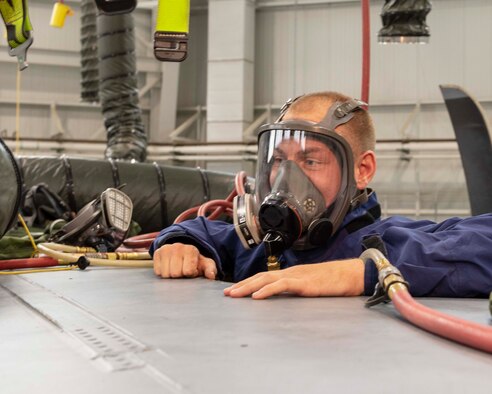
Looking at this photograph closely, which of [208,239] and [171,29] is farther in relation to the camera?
[208,239]

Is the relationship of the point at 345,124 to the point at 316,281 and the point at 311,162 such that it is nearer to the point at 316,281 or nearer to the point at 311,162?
the point at 311,162

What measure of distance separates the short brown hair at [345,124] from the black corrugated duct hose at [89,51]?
4.45 metres

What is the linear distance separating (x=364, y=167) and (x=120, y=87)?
13.7ft

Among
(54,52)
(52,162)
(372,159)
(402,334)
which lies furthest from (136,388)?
(54,52)

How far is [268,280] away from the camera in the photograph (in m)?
1.51

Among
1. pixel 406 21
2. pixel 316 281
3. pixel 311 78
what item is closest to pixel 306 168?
pixel 316 281

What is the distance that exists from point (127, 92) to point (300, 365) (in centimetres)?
512

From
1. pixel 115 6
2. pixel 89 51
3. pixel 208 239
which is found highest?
pixel 89 51

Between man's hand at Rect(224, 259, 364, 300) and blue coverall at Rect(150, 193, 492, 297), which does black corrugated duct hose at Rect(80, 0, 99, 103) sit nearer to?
blue coverall at Rect(150, 193, 492, 297)

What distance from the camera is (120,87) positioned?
18.6 ft

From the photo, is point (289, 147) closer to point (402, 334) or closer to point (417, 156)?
point (402, 334)

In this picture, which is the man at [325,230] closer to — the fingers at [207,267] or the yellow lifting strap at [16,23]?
the fingers at [207,267]

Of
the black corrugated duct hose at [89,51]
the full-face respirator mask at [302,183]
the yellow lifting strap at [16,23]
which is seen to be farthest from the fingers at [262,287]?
the black corrugated duct hose at [89,51]

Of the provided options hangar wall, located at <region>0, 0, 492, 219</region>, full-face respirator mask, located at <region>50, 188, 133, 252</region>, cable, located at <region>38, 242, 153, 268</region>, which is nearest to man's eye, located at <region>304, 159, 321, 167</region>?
cable, located at <region>38, 242, 153, 268</region>
